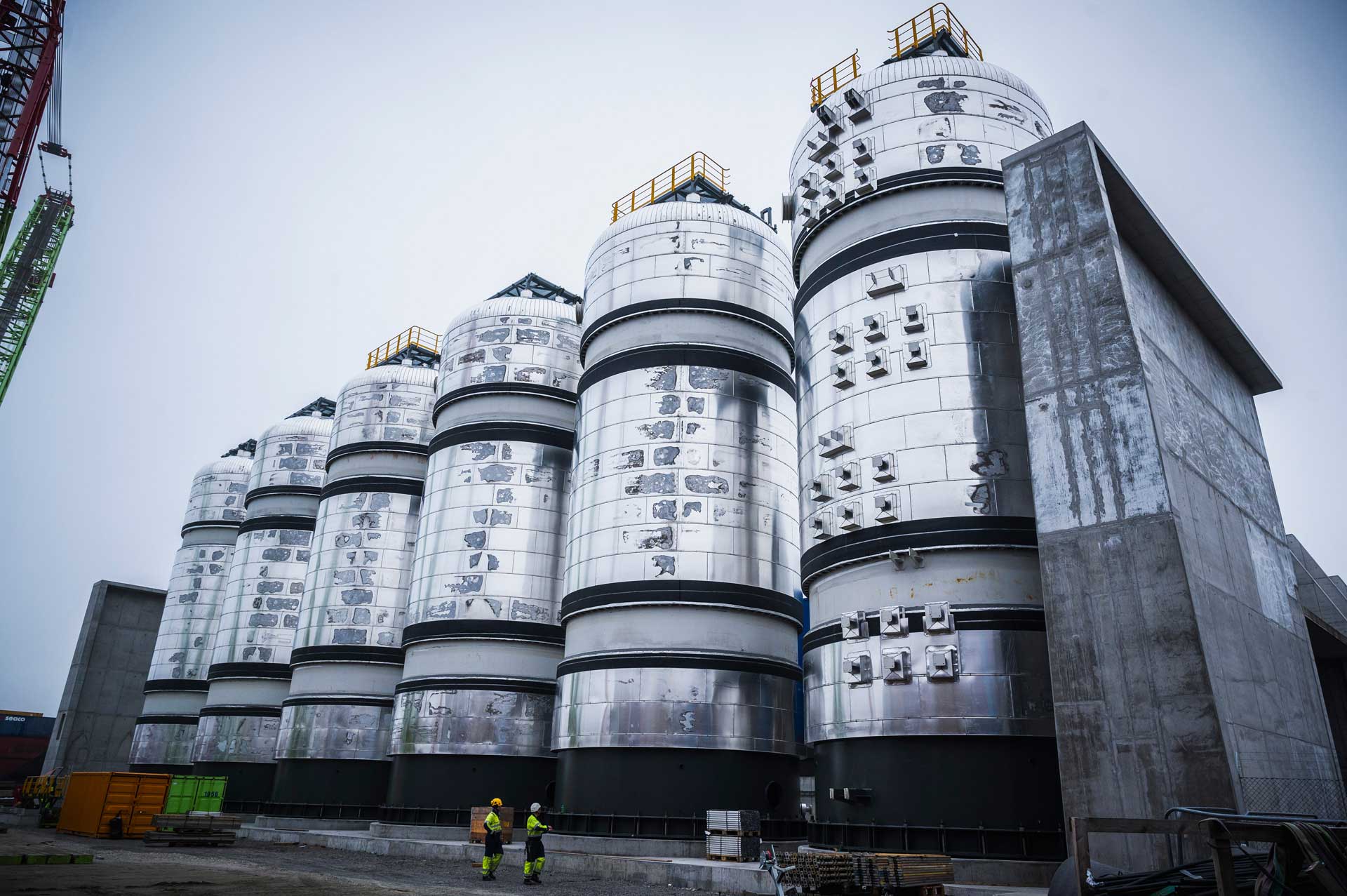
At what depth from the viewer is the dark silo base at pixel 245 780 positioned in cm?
5031

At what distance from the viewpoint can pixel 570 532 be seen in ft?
114

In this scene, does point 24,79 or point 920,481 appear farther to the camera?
point 24,79

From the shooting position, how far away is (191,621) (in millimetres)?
61188

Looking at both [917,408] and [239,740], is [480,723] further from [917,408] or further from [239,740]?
[239,740]

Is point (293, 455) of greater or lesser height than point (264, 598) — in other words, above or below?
above

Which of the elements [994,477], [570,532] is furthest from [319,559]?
[994,477]

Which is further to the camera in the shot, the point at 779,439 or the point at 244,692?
the point at 244,692

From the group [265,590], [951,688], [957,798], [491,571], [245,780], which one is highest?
[265,590]

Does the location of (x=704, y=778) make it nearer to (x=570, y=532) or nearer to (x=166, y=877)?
(x=570, y=532)

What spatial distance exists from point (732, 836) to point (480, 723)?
1420 cm

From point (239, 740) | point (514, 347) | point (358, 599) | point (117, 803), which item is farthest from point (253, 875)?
point (239, 740)

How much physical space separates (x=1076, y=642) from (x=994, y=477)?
544 centimetres

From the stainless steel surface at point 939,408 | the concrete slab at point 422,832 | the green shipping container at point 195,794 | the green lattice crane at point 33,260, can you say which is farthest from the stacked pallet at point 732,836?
the green lattice crane at point 33,260

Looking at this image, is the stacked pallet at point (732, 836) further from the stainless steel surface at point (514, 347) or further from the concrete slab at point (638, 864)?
the stainless steel surface at point (514, 347)
